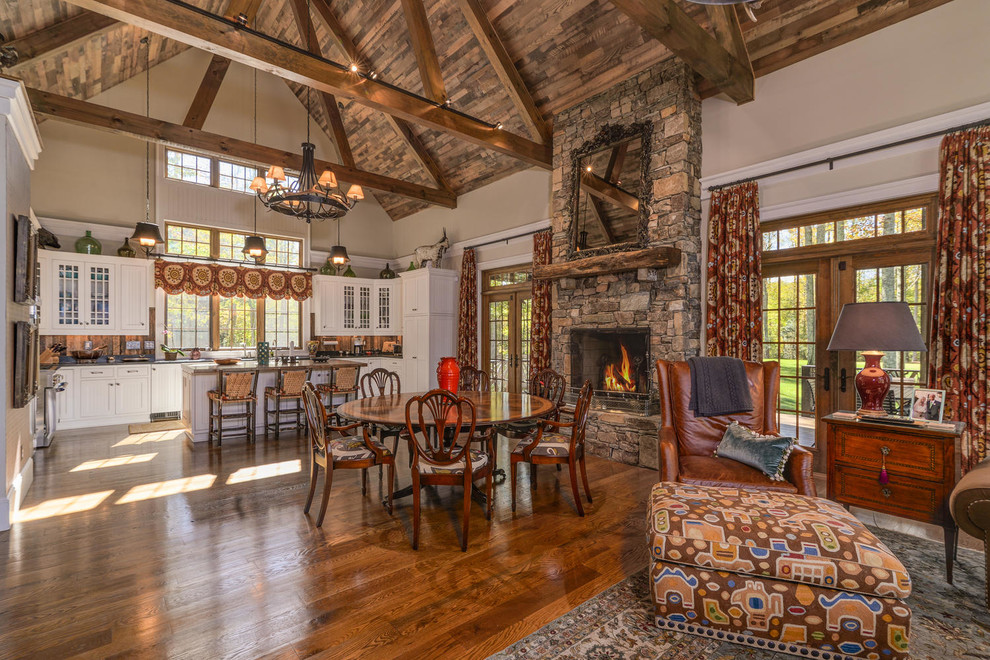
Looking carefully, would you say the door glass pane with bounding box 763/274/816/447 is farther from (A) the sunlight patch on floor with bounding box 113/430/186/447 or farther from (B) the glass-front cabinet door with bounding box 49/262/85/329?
(B) the glass-front cabinet door with bounding box 49/262/85/329

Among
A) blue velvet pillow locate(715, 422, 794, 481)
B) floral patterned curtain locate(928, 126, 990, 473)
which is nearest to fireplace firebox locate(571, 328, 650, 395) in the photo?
blue velvet pillow locate(715, 422, 794, 481)

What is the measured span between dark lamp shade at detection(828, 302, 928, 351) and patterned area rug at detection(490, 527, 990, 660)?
128 cm

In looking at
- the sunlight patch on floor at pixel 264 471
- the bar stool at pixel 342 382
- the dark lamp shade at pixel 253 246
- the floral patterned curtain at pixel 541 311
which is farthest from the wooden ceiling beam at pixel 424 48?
the sunlight patch on floor at pixel 264 471

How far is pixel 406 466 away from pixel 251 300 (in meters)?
5.63

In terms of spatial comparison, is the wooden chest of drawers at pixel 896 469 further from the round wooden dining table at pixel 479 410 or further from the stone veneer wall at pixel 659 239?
the round wooden dining table at pixel 479 410

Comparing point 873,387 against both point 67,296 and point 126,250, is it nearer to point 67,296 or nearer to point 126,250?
point 126,250

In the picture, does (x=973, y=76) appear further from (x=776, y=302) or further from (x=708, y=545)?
(x=708, y=545)

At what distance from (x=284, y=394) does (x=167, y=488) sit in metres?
2.04

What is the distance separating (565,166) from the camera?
5734 millimetres

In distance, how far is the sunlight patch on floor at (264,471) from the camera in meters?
4.21

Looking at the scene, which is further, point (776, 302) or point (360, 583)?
point (776, 302)

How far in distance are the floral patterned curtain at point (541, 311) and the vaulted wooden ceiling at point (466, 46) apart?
4.45ft

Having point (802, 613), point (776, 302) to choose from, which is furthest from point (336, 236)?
point (802, 613)

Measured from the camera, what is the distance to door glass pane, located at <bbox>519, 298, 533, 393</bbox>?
23.0 feet
